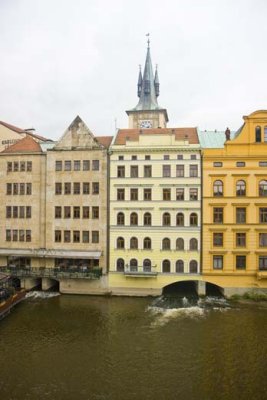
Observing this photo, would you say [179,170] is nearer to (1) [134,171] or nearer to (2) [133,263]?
(1) [134,171]

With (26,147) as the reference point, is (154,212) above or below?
below

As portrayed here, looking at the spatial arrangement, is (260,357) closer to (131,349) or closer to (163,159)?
(131,349)

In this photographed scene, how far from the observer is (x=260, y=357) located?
1016 inches

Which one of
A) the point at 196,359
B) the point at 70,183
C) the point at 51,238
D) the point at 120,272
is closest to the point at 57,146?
the point at 70,183

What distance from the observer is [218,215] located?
41.9 metres

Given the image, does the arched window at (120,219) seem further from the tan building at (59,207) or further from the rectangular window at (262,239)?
the rectangular window at (262,239)

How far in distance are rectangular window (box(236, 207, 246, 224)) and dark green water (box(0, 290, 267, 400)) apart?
10335 mm

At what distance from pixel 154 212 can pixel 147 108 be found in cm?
4220

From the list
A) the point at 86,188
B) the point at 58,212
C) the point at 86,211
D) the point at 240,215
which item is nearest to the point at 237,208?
the point at 240,215

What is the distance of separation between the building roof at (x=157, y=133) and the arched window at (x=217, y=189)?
19.6ft

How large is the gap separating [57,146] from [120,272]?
62.2 feet

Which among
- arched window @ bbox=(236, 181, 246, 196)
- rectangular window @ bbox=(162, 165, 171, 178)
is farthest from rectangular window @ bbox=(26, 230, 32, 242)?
arched window @ bbox=(236, 181, 246, 196)

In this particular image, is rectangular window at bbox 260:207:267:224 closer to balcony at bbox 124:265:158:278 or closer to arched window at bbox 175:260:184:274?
arched window at bbox 175:260:184:274

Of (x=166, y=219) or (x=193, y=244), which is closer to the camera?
(x=193, y=244)
